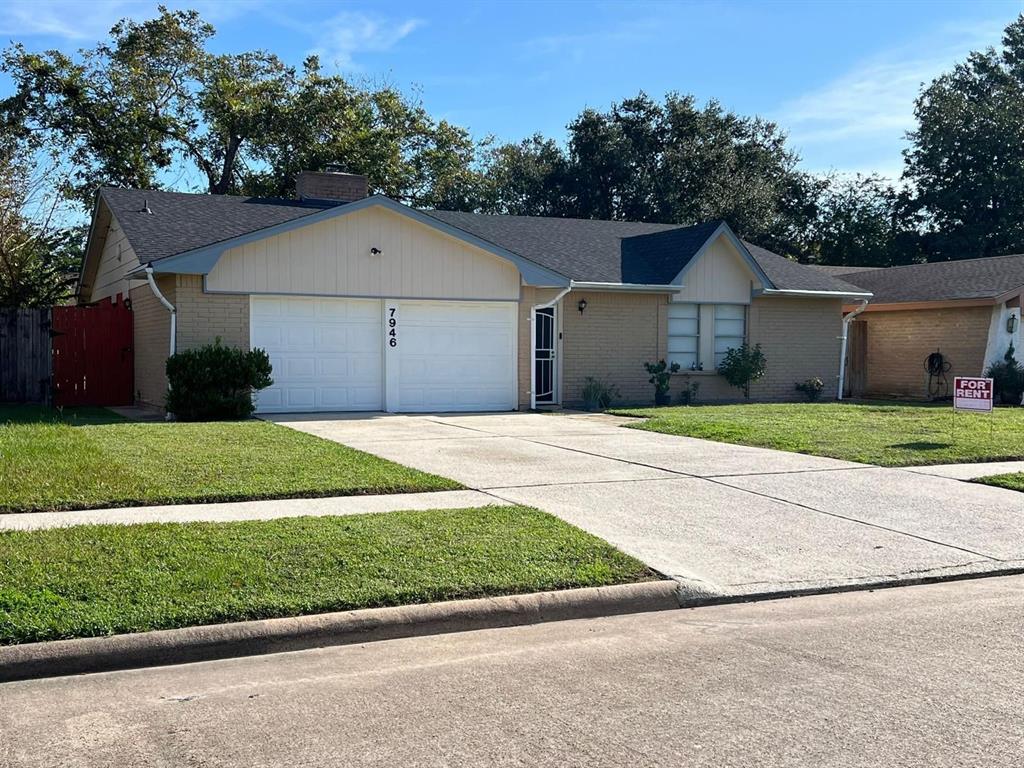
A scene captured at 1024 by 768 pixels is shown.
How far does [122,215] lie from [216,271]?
3248mm

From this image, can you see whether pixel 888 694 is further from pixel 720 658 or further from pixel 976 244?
pixel 976 244

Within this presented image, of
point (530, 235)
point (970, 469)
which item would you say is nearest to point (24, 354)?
point (530, 235)

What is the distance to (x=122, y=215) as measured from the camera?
18.5 metres

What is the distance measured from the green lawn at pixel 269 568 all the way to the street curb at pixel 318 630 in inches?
4.3

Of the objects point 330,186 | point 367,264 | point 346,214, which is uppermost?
point 330,186

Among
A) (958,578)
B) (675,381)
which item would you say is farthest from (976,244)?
(958,578)

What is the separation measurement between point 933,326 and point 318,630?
2230 cm

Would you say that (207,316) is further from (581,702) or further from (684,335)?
(581,702)

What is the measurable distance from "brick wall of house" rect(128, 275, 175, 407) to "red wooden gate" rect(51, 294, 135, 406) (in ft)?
1.09

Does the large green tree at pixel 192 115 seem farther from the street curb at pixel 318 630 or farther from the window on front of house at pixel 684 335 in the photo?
the street curb at pixel 318 630

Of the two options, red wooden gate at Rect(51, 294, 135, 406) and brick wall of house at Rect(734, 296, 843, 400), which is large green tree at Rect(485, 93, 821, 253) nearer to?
brick wall of house at Rect(734, 296, 843, 400)

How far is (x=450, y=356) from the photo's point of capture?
62.3 feet

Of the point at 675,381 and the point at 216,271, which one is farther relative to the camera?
the point at 675,381

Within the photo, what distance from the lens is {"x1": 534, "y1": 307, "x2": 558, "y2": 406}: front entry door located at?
20.1 m
